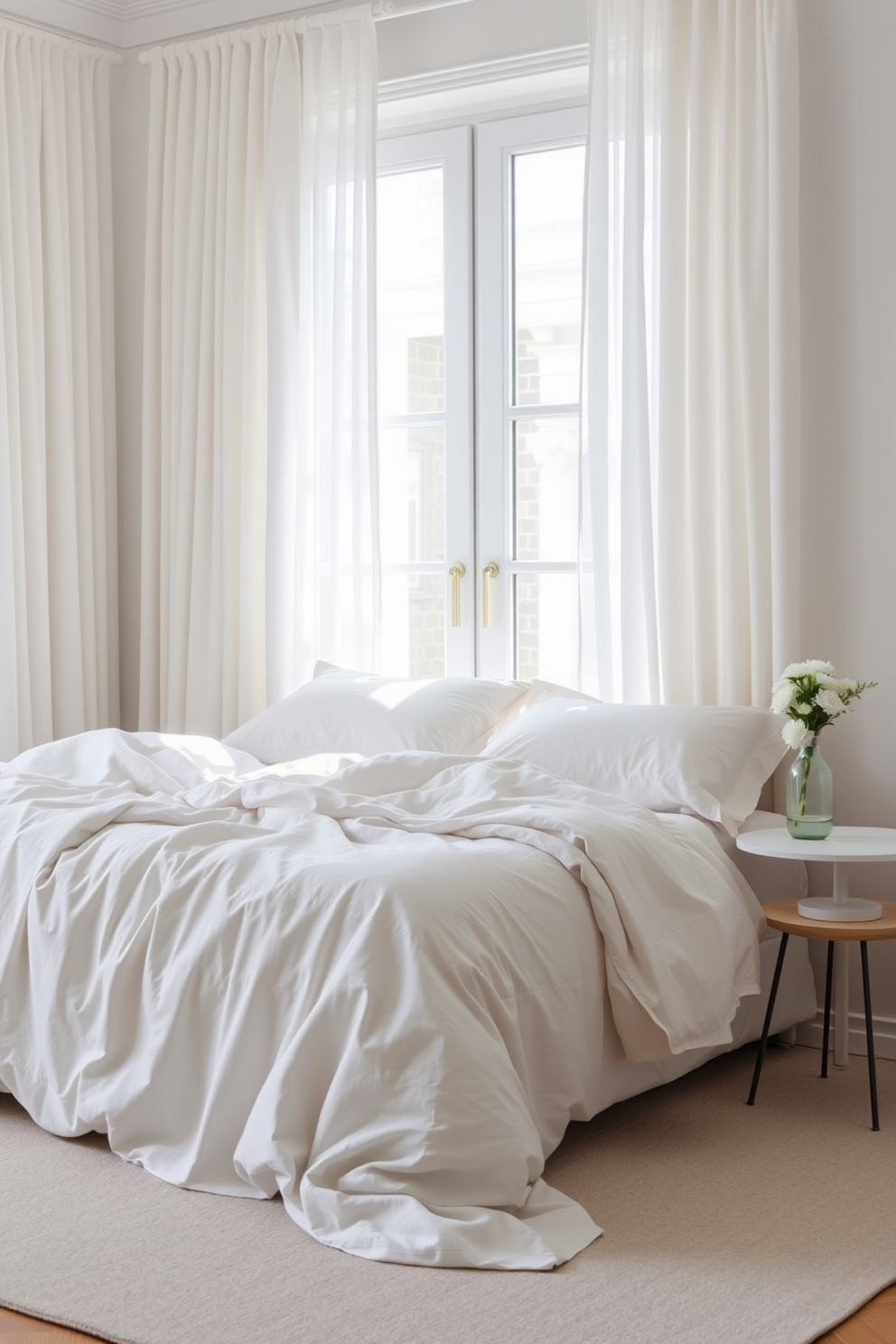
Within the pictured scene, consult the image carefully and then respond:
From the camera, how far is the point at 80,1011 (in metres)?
2.82

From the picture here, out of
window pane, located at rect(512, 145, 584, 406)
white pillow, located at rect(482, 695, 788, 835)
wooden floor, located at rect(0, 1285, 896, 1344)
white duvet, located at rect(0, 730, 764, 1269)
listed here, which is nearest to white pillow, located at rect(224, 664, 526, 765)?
white pillow, located at rect(482, 695, 788, 835)

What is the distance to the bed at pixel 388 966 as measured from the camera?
2383mm

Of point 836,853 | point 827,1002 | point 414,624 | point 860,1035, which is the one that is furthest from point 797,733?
point 414,624

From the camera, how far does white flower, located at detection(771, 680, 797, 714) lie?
3.27 metres

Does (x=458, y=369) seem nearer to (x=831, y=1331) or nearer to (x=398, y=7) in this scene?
(x=398, y=7)

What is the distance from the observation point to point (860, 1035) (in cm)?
363

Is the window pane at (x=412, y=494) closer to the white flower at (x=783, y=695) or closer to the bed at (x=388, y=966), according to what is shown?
the bed at (x=388, y=966)

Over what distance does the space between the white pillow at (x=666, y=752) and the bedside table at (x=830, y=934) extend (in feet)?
0.90

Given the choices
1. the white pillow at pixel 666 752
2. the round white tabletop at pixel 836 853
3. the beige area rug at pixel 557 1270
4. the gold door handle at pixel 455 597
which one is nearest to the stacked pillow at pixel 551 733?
the white pillow at pixel 666 752

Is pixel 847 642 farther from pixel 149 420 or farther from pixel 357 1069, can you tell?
pixel 149 420

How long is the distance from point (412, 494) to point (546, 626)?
0.64 m

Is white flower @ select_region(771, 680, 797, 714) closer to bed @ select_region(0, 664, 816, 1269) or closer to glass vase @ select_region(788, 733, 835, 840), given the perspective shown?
glass vase @ select_region(788, 733, 835, 840)

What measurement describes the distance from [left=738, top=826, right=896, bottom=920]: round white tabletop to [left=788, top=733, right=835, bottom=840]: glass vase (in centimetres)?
3

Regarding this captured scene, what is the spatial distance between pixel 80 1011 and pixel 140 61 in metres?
3.37
